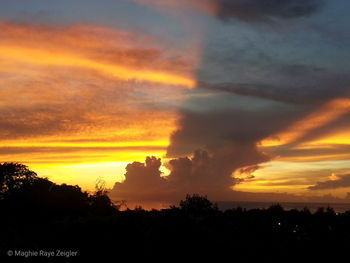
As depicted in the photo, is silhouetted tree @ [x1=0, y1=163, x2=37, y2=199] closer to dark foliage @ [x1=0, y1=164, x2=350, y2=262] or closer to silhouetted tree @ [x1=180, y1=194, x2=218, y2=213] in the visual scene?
silhouetted tree @ [x1=180, y1=194, x2=218, y2=213]

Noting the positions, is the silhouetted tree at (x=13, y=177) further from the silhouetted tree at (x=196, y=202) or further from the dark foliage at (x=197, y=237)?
the dark foliage at (x=197, y=237)

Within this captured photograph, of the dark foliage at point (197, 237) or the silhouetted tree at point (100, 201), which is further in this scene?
the silhouetted tree at point (100, 201)

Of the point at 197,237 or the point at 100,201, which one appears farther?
the point at 100,201

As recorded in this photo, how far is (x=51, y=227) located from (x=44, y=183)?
4027cm

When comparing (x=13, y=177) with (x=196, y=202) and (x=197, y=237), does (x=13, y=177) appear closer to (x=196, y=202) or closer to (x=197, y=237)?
(x=196, y=202)

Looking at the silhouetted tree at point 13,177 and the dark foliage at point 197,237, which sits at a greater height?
the silhouetted tree at point 13,177

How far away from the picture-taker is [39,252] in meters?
17.3

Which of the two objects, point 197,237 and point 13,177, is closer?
point 197,237

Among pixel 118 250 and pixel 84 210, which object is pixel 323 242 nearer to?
pixel 118 250

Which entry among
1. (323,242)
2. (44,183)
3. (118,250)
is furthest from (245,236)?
(44,183)

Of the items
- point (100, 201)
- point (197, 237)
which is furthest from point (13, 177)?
point (197, 237)

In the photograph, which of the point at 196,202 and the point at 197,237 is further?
the point at 196,202

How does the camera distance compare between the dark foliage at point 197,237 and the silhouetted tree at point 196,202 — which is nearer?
the dark foliage at point 197,237

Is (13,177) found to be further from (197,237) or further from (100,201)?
(197,237)
